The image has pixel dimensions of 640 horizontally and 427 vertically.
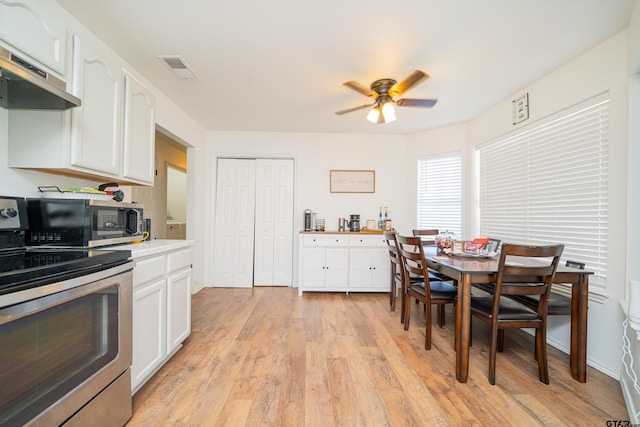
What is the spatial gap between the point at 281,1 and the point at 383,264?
318cm

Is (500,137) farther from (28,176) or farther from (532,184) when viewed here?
(28,176)

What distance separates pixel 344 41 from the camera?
195 cm

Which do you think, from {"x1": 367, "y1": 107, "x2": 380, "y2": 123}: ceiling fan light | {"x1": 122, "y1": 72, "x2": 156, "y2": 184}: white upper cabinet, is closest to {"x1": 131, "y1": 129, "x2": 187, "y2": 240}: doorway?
{"x1": 122, "y1": 72, "x2": 156, "y2": 184}: white upper cabinet

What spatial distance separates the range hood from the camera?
1079 mm

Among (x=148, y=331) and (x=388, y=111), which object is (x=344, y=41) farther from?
(x=148, y=331)

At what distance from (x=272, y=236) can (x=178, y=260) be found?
2172 mm

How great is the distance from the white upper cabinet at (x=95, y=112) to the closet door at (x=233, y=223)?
226 cm

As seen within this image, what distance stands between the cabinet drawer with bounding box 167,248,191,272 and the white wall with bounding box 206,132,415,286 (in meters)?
2.06

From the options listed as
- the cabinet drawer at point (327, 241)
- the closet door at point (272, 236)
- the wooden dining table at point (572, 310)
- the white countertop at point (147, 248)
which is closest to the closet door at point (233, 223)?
the closet door at point (272, 236)

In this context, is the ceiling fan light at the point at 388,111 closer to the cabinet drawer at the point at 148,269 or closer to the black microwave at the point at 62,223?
the cabinet drawer at the point at 148,269

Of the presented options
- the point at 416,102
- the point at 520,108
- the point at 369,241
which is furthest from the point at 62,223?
the point at 520,108

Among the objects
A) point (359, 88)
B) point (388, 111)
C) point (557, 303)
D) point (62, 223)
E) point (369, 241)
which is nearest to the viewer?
point (62, 223)

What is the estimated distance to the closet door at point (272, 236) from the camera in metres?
4.12

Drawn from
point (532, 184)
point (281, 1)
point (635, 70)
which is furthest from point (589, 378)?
point (281, 1)
